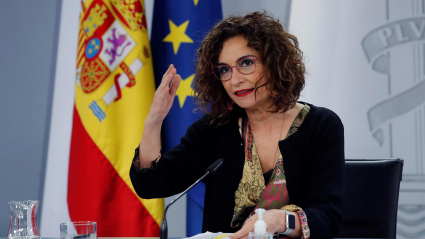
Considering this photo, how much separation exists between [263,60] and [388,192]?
63 centimetres

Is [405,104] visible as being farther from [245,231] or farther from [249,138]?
[245,231]

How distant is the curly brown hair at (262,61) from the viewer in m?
1.47

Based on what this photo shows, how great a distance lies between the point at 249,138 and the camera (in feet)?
5.05

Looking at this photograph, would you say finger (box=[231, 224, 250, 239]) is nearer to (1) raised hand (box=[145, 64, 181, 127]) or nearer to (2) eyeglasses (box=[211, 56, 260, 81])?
(1) raised hand (box=[145, 64, 181, 127])

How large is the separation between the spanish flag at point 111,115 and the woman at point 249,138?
0.76 metres

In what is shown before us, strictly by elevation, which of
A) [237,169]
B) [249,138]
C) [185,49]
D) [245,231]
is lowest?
[245,231]

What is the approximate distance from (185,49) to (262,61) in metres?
0.94

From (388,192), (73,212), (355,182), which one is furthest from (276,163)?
(73,212)

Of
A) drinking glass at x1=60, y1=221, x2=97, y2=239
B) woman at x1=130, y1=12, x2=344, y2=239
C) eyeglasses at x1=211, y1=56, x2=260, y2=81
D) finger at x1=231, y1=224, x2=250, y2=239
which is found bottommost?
finger at x1=231, y1=224, x2=250, y2=239

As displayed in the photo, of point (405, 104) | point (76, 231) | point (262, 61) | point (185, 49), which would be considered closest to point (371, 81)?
point (405, 104)

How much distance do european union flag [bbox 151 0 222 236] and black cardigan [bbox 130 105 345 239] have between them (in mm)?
733

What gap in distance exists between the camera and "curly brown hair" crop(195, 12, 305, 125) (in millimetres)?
1471

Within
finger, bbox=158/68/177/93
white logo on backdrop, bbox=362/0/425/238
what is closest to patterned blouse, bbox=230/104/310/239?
finger, bbox=158/68/177/93

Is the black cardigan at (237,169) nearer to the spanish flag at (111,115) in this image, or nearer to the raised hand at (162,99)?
the raised hand at (162,99)
